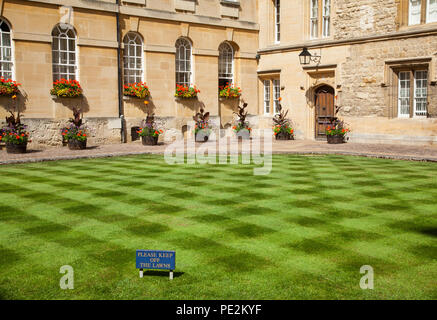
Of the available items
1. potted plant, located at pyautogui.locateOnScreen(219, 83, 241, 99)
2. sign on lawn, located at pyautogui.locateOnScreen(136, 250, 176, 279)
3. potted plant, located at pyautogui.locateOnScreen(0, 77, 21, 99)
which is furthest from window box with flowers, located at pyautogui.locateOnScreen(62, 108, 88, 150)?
sign on lawn, located at pyautogui.locateOnScreen(136, 250, 176, 279)

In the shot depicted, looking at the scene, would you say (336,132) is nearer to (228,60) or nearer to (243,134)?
(243,134)

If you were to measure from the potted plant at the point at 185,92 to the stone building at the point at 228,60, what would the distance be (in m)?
0.28

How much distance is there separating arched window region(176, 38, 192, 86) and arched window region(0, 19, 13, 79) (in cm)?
708

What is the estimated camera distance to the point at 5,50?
54.9 ft

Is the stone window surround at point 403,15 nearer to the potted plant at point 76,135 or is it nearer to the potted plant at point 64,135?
the potted plant at point 76,135

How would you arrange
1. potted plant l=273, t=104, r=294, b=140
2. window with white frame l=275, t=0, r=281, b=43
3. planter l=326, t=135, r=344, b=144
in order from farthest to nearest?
window with white frame l=275, t=0, r=281, b=43 < potted plant l=273, t=104, r=294, b=140 < planter l=326, t=135, r=344, b=144

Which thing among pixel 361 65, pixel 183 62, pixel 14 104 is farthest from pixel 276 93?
pixel 14 104

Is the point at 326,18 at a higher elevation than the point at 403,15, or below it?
higher

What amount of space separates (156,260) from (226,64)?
1966 cm

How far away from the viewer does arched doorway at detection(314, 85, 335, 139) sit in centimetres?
2089

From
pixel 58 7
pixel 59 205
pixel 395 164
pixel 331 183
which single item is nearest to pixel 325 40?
pixel 395 164

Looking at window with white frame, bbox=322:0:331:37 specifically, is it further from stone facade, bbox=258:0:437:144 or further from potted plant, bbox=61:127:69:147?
potted plant, bbox=61:127:69:147

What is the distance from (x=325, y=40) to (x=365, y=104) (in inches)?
131

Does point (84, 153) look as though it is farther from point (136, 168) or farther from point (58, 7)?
point (58, 7)
